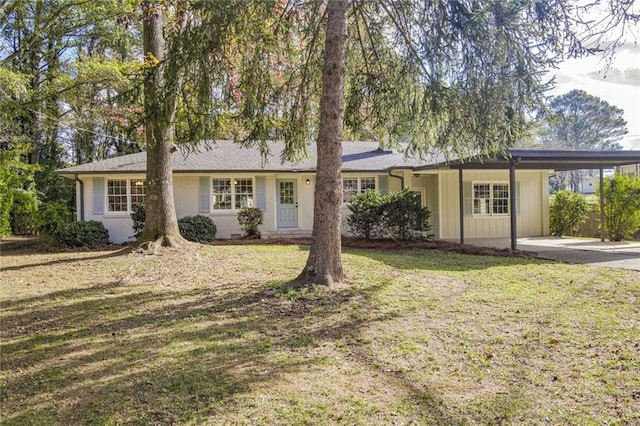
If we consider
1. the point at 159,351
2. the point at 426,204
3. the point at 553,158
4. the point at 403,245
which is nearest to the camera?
the point at 159,351

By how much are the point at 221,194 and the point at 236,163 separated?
125 centimetres

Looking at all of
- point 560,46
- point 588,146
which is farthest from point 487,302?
point 588,146

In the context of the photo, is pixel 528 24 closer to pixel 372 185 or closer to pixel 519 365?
pixel 519 365

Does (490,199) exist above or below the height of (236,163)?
below

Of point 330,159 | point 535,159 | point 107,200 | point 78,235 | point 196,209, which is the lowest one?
point 78,235

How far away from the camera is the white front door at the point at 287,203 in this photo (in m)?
17.0

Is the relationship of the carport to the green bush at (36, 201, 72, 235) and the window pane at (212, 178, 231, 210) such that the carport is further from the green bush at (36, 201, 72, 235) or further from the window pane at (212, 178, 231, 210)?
the green bush at (36, 201, 72, 235)

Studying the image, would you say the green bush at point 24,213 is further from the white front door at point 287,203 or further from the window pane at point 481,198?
the window pane at point 481,198

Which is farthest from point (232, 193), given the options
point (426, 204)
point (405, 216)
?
point (426, 204)

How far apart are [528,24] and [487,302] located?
3.93m

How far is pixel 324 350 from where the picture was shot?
4.56 m

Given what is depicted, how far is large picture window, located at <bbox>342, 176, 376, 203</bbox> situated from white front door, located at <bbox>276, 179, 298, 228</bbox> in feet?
6.21

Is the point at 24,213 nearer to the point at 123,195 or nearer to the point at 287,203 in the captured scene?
the point at 123,195

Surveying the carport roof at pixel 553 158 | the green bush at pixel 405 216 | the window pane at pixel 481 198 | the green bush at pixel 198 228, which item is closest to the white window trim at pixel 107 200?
the green bush at pixel 198 228
